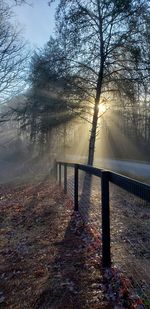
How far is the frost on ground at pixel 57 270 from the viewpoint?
12.0ft

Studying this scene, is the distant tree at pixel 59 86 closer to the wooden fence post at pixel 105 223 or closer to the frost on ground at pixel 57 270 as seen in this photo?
the frost on ground at pixel 57 270

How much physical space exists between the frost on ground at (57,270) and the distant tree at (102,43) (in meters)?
11.3

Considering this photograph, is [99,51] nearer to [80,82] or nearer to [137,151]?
[80,82]

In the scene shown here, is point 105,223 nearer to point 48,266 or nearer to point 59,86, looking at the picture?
point 48,266

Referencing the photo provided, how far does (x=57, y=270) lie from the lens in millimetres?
4477

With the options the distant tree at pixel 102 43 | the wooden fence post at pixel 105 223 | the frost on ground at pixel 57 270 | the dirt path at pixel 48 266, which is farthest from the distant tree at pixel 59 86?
the wooden fence post at pixel 105 223

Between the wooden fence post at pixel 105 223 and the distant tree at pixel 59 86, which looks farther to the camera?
the distant tree at pixel 59 86

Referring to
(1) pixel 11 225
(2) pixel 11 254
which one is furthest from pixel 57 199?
(2) pixel 11 254

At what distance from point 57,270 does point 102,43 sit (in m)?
14.1

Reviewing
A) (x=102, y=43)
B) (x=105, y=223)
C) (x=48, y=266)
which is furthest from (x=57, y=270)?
(x=102, y=43)

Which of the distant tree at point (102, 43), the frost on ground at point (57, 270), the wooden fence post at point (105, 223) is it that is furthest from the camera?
the distant tree at point (102, 43)

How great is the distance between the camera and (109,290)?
12.4 ft

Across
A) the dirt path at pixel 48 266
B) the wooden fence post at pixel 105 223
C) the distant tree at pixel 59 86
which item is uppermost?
the distant tree at pixel 59 86

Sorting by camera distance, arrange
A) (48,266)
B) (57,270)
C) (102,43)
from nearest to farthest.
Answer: (57,270) < (48,266) < (102,43)
